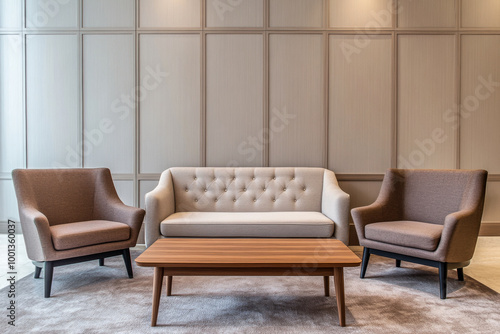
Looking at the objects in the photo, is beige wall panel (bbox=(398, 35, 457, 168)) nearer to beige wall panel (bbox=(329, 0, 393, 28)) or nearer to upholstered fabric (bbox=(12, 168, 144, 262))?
beige wall panel (bbox=(329, 0, 393, 28))

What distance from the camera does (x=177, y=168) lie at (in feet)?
12.4

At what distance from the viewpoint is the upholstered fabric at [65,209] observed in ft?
8.34

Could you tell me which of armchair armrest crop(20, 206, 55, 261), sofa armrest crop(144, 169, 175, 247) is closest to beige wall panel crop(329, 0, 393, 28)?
sofa armrest crop(144, 169, 175, 247)

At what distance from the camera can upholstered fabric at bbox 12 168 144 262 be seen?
2541 mm

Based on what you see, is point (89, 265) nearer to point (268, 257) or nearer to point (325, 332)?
point (268, 257)

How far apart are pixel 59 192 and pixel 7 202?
1579 millimetres

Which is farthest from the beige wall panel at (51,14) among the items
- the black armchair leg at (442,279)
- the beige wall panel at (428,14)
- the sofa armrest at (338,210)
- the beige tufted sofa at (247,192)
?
the black armchair leg at (442,279)

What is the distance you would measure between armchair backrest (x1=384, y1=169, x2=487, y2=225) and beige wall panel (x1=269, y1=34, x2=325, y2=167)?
3.23ft

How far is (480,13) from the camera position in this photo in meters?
3.98

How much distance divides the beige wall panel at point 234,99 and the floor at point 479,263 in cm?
146

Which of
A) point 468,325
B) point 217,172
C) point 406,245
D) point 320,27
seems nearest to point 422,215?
point 406,245

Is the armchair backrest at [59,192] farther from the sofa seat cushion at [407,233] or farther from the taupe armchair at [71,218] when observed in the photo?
the sofa seat cushion at [407,233]

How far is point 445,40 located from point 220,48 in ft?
8.42

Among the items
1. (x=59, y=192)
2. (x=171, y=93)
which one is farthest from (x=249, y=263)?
(x=171, y=93)
